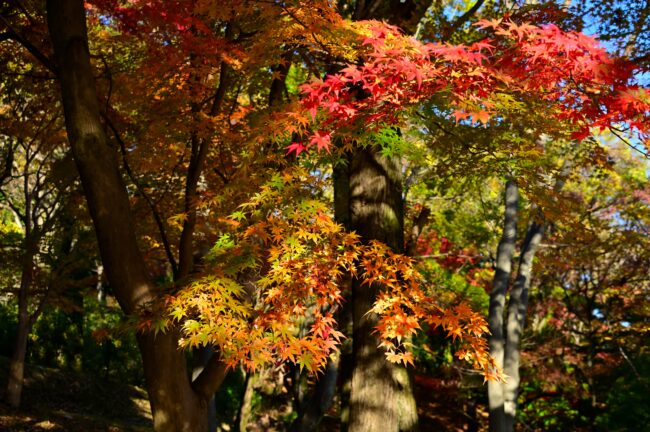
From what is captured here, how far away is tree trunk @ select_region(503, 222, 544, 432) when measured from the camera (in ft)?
29.6

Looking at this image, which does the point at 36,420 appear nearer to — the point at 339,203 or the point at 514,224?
the point at 339,203

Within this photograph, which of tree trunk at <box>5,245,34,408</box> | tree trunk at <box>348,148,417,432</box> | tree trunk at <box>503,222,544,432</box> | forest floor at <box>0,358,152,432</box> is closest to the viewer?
tree trunk at <box>348,148,417,432</box>

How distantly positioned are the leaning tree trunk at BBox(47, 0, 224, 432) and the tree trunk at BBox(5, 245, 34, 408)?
20.5 ft

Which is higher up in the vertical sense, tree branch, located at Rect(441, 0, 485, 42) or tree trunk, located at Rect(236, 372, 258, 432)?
tree branch, located at Rect(441, 0, 485, 42)

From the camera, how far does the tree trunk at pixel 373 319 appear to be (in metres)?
5.14

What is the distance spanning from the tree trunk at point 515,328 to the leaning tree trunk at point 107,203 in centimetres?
584

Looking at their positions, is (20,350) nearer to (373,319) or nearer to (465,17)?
(373,319)

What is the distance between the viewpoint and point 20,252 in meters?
10.6

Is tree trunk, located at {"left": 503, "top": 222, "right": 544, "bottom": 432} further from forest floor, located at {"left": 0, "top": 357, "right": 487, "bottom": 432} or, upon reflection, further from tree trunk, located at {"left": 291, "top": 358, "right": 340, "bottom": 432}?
forest floor, located at {"left": 0, "top": 357, "right": 487, "bottom": 432}

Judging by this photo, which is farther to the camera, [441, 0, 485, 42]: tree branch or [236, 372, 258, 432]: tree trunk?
[236, 372, 258, 432]: tree trunk

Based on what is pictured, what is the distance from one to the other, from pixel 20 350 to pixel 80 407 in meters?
2.42

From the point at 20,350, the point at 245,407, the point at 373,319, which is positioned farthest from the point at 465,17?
the point at 20,350

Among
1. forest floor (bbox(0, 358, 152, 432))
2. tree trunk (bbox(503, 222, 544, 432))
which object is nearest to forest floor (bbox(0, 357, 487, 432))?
forest floor (bbox(0, 358, 152, 432))

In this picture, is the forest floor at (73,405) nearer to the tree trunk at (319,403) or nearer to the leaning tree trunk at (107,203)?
Result: the tree trunk at (319,403)
